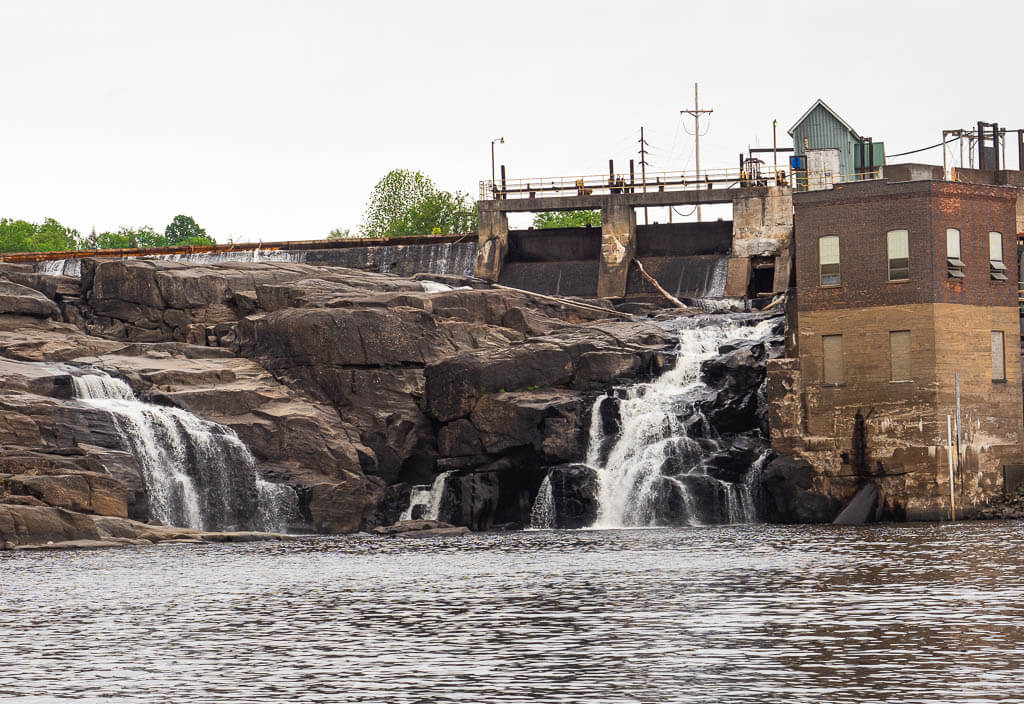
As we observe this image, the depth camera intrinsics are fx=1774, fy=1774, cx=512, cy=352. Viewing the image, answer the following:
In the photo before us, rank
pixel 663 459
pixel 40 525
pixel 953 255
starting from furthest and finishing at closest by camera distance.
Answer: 1. pixel 663 459
2. pixel 953 255
3. pixel 40 525

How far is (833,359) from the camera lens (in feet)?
219

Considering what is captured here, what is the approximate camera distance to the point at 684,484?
6669 cm

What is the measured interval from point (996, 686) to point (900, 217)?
4429 cm

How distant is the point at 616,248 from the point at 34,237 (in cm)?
9029

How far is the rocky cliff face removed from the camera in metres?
66.6

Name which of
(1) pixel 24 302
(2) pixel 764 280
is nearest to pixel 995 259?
(2) pixel 764 280

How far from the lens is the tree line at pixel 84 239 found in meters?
164

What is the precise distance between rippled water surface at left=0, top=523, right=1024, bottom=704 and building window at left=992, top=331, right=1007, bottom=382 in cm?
1374

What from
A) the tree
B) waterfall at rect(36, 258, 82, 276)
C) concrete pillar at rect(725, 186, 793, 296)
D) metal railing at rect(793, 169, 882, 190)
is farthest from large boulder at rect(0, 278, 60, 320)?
the tree

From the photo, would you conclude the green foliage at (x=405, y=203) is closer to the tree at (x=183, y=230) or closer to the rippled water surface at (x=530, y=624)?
the tree at (x=183, y=230)

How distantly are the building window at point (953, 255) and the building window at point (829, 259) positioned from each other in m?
4.12

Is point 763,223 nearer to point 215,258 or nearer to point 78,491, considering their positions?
point 215,258

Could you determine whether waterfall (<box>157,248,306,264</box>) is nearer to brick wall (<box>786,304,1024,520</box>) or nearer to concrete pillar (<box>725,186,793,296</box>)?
concrete pillar (<box>725,186,793,296</box>)

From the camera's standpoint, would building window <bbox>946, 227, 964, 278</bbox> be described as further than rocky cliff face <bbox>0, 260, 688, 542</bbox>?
No
